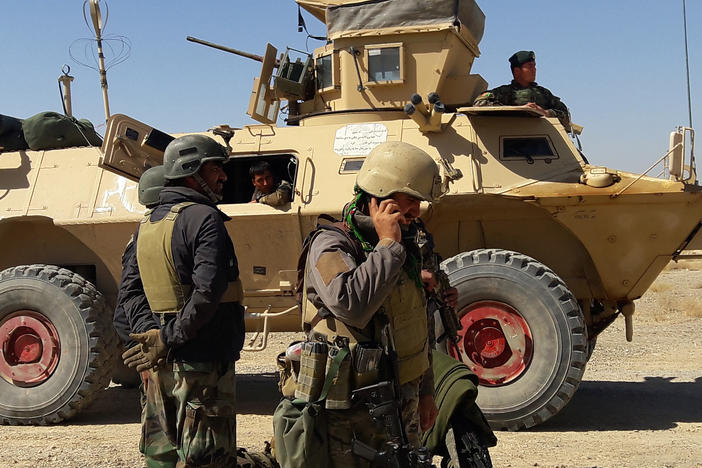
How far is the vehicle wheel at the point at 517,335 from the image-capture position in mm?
6668

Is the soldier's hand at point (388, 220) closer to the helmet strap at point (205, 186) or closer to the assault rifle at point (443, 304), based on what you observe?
the assault rifle at point (443, 304)

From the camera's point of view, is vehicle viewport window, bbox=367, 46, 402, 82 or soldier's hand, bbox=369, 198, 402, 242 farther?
vehicle viewport window, bbox=367, 46, 402, 82

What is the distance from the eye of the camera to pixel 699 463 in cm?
561

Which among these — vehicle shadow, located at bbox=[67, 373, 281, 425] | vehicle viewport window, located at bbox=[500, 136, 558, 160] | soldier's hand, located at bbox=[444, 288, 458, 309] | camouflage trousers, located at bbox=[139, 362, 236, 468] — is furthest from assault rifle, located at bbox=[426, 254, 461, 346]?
vehicle shadow, located at bbox=[67, 373, 281, 425]

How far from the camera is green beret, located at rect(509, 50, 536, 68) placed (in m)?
8.05

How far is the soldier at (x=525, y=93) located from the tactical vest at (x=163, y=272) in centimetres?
404

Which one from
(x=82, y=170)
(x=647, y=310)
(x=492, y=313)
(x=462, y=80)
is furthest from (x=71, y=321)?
(x=647, y=310)

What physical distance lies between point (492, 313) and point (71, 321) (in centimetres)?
342

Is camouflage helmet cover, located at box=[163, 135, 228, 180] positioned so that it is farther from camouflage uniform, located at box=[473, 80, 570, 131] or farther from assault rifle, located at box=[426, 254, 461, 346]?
camouflage uniform, located at box=[473, 80, 570, 131]

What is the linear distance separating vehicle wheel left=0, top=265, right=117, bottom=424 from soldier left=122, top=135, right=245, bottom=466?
132 inches

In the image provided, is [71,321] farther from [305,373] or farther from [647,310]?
[647,310]

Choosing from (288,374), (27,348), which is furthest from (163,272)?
(27,348)

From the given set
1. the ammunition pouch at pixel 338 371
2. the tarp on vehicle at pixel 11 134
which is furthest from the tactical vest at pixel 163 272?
the tarp on vehicle at pixel 11 134

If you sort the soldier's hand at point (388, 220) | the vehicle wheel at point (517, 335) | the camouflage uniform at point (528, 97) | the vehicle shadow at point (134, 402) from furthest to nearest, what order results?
1. the camouflage uniform at point (528, 97)
2. the vehicle shadow at point (134, 402)
3. the vehicle wheel at point (517, 335)
4. the soldier's hand at point (388, 220)
